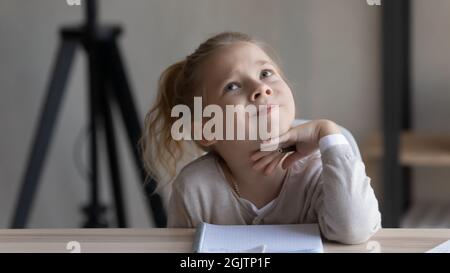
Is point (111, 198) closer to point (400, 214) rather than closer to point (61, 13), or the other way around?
point (61, 13)

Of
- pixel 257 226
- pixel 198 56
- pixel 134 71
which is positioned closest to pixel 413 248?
pixel 257 226

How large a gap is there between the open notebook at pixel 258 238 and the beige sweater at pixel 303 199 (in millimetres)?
22

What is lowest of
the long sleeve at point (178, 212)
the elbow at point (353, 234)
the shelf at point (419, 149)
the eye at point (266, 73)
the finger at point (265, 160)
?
the shelf at point (419, 149)

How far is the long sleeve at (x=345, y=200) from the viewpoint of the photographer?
1.95ft

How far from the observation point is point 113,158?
0.88 meters

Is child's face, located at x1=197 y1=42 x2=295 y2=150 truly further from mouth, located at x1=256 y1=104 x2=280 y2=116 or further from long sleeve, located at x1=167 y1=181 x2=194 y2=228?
long sleeve, located at x1=167 y1=181 x2=194 y2=228

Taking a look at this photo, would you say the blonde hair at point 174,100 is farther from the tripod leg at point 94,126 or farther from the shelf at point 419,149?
the shelf at point 419,149

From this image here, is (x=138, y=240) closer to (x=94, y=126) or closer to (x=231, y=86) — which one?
(x=231, y=86)

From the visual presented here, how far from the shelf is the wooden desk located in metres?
0.31

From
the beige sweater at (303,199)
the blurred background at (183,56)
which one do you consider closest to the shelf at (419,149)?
the blurred background at (183,56)

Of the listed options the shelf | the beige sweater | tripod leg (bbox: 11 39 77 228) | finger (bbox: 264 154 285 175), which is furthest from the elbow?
tripod leg (bbox: 11 39 77 228)

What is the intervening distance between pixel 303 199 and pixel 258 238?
0.33 ft

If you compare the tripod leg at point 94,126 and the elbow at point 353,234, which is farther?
the tripod leg at point 94,126

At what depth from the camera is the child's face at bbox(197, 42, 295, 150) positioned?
2.03ft
